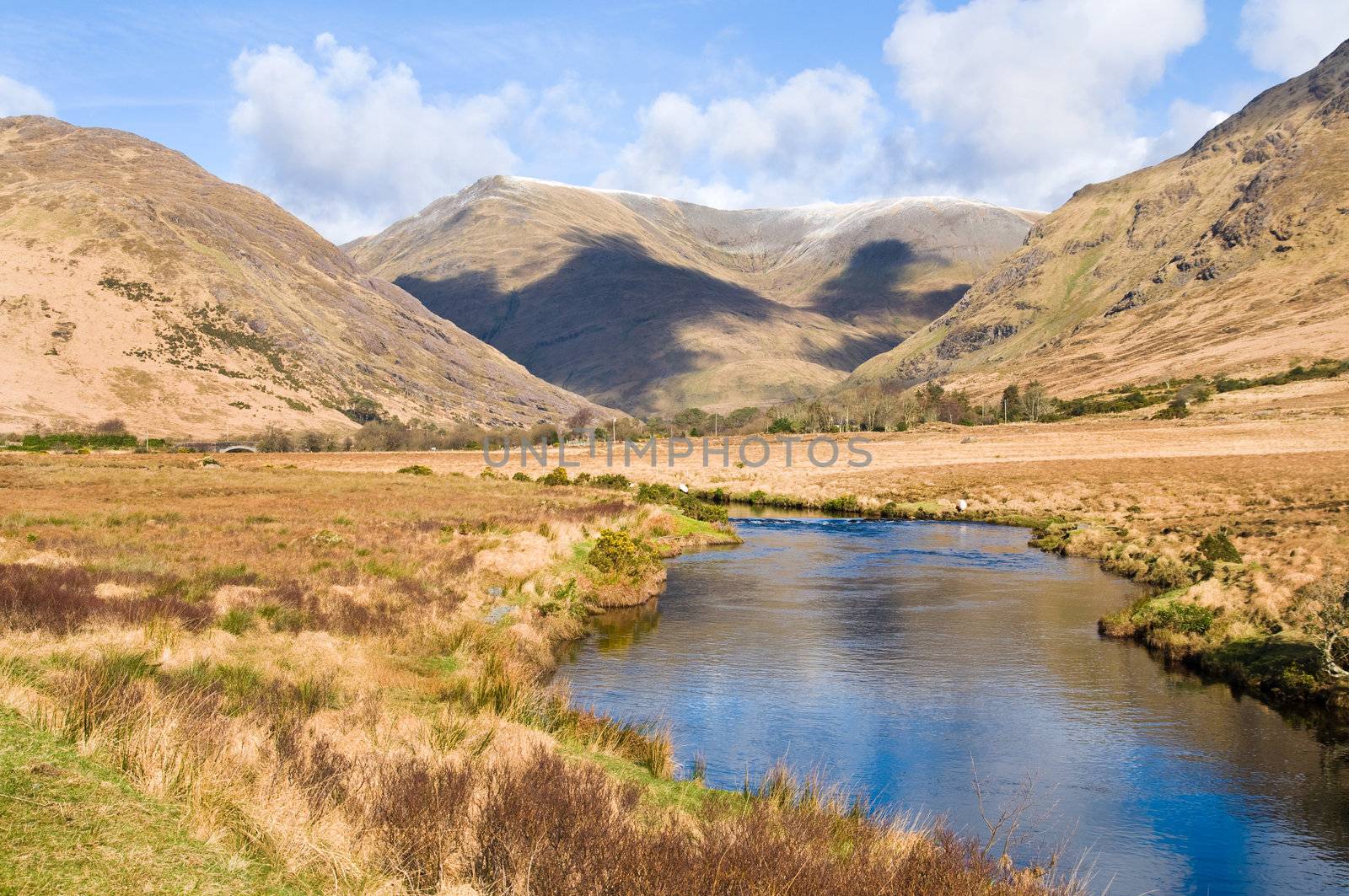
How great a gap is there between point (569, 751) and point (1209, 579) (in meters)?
22.2

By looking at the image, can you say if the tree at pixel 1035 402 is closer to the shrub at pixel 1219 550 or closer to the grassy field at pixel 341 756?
the shrub at pixel 1219 550

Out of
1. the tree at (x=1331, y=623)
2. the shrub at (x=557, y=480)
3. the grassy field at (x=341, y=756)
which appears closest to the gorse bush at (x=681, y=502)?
the shrub at (x=557, y=480)

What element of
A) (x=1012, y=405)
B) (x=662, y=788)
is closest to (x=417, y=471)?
(x=662, y=788)

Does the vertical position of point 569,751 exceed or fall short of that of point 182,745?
it falls short

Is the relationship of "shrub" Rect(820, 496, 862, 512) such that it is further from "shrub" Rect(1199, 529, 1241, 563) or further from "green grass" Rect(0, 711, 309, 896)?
"green grass" Rect(0, 711, 309, 896)

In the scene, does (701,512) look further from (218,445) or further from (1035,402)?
(1035,402)

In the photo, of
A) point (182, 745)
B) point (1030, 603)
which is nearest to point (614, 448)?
point (1030, 603)

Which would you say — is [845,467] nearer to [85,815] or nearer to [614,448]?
[614,448]

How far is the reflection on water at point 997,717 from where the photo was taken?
14.3 m

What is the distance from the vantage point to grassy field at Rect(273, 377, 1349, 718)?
24062 mm

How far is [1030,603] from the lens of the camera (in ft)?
101

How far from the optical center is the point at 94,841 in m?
7.23

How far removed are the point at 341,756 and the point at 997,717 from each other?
1410cm

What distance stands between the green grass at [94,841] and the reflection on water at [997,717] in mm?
9189
